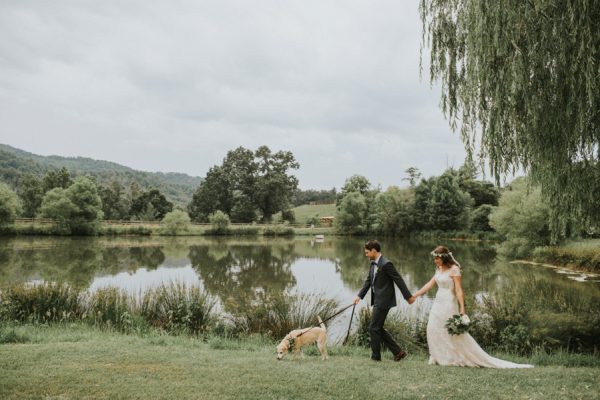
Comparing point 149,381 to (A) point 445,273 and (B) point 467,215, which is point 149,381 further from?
(B) point 467,215

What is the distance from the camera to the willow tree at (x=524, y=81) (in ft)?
18.8

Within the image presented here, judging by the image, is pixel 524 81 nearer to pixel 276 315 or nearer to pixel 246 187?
pixel 276 315

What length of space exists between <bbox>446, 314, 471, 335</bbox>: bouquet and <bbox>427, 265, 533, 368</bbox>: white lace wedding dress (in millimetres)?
169

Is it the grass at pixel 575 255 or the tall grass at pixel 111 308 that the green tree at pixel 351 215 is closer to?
the grass at pixel 575 255

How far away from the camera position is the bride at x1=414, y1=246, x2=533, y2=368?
6.39 m

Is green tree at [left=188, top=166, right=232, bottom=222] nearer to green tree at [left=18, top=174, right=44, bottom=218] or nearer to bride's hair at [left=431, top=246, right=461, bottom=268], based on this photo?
green tree at [left=18, top=174, right=44, bottom=218]

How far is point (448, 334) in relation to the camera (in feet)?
21.4

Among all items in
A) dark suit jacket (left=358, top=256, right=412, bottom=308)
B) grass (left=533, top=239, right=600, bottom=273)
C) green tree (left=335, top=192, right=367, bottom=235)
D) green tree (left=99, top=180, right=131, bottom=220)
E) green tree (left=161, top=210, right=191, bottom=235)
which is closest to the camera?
dark suit jacket (left=358, top=256, right=412, bottom=308)

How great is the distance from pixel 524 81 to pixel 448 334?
396 centimetres

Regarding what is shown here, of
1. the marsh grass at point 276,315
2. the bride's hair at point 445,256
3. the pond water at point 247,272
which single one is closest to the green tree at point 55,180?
the pond water at point 247,272

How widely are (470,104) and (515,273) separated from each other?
20080mm

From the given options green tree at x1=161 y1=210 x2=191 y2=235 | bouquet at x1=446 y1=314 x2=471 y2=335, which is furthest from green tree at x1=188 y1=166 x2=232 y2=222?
A: bouquet at x1=446 y1=314 x2=471 y2=335

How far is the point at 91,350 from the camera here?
6773 mm

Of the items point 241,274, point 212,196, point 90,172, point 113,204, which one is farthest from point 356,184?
point 90,172
